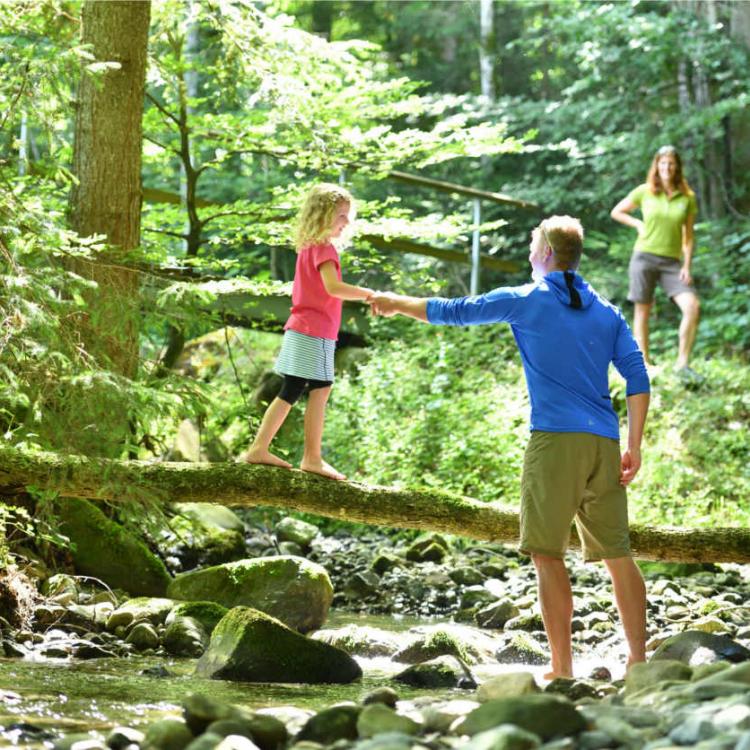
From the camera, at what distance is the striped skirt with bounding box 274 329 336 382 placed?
5.88 m

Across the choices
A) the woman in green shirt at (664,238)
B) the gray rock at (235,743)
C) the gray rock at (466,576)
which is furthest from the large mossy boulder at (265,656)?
the woman in green shirt at (664,238)

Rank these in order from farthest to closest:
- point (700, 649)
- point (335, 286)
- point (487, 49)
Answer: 1. point (487, 49)
2. point (335, 286)
3. point (700, 649)

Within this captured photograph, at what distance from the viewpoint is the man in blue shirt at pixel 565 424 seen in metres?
4.50

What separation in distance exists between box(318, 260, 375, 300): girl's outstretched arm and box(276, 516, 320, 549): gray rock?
491 centimetres

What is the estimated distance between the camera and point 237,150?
9219 millimetres

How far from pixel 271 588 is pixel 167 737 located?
349 centimetres

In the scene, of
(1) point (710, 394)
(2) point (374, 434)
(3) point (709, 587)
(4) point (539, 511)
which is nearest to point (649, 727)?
(4) point (539, 511)

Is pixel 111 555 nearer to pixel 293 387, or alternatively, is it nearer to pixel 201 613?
pixel 201 613

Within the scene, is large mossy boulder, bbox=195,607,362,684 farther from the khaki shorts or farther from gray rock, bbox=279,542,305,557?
gray rock, bbox=279,542,305,557

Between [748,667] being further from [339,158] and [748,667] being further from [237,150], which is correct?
[237,150]

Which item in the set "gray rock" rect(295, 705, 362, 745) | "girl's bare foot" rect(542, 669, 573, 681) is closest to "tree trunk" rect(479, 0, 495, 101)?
"girl's bare foot" rect(542, 669, 573, 681)

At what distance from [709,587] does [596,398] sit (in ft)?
14.3

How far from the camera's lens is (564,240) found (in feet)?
15.2

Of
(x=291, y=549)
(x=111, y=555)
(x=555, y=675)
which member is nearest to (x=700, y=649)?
(x=555, y=675)
